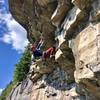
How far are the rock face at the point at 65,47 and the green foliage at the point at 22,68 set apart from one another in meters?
5.26

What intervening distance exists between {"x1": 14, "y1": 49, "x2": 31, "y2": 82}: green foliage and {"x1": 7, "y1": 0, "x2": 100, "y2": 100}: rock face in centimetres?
526

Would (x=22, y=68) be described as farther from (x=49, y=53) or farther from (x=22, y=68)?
(x=49, y=53)

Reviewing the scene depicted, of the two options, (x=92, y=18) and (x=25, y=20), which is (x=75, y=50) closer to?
(x=92, y=18)

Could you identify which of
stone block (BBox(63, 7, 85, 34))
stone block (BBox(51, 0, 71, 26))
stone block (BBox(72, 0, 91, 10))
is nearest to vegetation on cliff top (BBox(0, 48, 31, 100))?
stone block (BBox(51, 0, 71, 26))

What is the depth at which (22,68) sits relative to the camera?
4372 centimetres

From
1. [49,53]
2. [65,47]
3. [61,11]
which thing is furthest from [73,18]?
[49,53]

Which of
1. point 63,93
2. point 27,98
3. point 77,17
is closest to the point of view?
point 77,17

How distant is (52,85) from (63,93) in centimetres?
276

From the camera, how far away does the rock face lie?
1795 centimetres

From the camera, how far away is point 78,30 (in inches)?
798

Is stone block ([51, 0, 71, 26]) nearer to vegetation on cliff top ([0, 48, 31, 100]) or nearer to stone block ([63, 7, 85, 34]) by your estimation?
stone block ([63, 7, 85, 34])

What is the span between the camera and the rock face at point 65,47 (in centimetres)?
1795

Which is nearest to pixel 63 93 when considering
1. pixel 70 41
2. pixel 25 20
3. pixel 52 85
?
pixel 52 85

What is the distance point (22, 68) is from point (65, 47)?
859 inches
